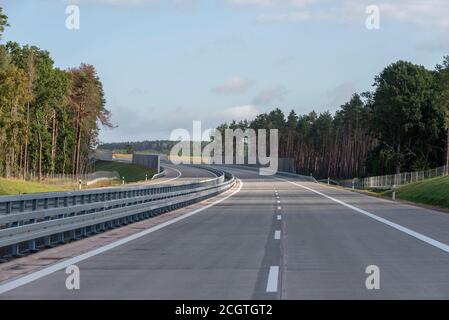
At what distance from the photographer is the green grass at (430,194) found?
42.4 meters

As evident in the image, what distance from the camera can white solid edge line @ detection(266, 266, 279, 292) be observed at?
11273mm

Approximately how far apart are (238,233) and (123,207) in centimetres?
418

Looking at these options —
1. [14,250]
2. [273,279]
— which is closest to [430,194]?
[14,250]

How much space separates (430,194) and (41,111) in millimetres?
76577

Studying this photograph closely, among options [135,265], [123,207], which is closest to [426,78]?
[123,207]

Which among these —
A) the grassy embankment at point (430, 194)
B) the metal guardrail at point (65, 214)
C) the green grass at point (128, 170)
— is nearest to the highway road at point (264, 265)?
the metal guardrail at point (65, 214)

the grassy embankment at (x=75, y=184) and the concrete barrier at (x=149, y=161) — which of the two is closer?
the grassy embankment at (x=75, y=184)

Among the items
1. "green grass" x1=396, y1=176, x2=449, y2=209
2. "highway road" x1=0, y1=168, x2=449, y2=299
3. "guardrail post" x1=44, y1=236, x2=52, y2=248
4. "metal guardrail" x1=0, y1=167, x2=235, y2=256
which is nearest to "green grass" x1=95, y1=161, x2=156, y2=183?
"green grass" x1=396, y1=176, x2=449, y2=209

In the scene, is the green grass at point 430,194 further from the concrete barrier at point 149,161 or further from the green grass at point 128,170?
the concrete barrier at point 149,161

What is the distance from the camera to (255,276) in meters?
12.6

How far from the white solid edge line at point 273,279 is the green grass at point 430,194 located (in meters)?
27.8

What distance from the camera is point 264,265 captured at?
46.3ft
